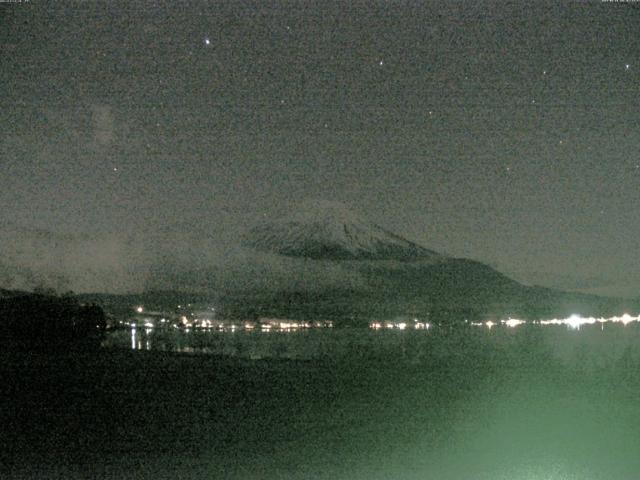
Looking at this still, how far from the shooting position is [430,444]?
11883 millimetres

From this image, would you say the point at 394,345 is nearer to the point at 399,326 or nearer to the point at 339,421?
the point at 339,421

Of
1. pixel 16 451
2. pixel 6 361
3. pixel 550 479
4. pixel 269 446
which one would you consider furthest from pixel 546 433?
pixel 6 361

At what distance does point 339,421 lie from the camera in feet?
45.9

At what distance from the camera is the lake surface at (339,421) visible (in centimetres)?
1041

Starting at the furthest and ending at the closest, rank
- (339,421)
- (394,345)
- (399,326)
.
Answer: (399,326) < (394,345) < (339,421)

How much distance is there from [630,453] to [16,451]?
820 centimetres

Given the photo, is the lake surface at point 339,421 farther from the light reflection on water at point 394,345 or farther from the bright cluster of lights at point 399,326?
the bright cluster of lights at point 399,326

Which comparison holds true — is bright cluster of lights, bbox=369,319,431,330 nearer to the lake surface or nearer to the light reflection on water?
the light reflection on water

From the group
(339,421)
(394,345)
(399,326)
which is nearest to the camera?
(339,421)

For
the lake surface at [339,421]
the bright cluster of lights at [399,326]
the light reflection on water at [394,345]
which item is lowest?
the lake surface at [339,421]

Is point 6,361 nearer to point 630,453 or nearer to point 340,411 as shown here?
point 340,411

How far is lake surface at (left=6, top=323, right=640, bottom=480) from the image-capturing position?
34.1 ft

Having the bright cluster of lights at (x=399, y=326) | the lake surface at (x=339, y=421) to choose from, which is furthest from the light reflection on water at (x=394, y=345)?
the bright cluster of lights at (x=399, y=326)

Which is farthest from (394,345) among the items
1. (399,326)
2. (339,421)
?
(399,326)
